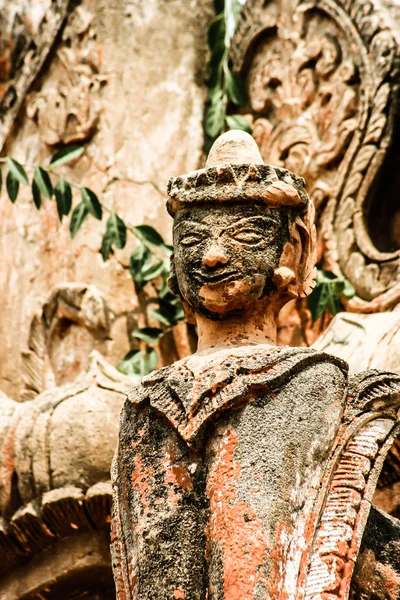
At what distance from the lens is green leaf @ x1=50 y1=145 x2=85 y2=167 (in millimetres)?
9264

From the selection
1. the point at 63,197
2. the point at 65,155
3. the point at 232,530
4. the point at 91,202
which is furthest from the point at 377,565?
the point at 65,155

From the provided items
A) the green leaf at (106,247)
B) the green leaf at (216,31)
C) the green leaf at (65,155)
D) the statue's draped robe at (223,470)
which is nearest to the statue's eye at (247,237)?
the statue's draped robe at (223,470)

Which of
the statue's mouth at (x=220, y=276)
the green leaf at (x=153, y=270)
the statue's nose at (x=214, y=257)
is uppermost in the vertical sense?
the statue's nose at (x=214, y=257)

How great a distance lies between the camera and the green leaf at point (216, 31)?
31.7 feet

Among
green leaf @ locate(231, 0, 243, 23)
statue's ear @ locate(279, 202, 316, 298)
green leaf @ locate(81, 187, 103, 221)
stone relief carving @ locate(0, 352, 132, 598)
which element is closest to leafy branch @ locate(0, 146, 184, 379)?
green leaf @ locate(81, 187, 103, 221)

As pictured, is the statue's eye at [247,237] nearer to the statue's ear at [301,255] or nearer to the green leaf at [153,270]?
the statue's ear at [301,255]

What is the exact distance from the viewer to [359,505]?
5848mm

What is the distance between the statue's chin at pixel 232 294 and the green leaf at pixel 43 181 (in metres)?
3.00

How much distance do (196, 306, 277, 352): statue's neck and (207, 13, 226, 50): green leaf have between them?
141 inches

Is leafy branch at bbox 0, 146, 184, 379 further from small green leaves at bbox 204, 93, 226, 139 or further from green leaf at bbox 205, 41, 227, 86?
green leaf at bbox 205, 41, 227, 86

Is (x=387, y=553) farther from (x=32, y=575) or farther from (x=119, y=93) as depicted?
(x=119, y=93)

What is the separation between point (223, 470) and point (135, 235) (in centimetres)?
Answer: 337

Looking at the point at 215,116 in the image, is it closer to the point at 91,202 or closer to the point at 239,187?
the point at 91,202

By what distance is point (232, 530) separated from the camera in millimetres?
5676
